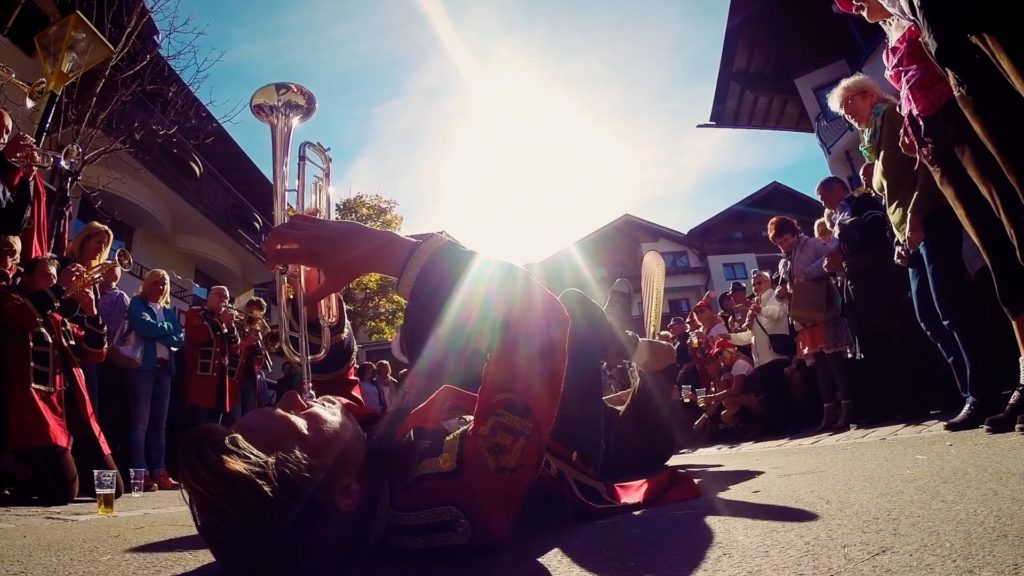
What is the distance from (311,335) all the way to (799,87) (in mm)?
14224

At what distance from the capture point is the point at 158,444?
4828mm

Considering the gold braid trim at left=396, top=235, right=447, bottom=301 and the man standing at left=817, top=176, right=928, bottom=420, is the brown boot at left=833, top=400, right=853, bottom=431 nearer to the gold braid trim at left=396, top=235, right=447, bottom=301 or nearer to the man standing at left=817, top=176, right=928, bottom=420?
the man standing at left=817, top=176, right=928, bottom=420

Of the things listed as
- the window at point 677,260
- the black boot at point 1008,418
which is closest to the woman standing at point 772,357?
the black boot at point 1008,418

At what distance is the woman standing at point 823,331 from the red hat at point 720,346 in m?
1.75

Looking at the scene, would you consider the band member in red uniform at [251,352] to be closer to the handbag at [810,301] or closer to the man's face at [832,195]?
the handbag at [810,301]

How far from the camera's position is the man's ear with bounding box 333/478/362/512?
43.5 inches

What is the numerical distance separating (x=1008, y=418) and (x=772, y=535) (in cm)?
217

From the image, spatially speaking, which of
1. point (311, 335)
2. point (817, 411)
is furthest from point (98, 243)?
point (817, 411)

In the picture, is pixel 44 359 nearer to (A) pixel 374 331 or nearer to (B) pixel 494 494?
(B) pixel 494 494

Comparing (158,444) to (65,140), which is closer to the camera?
(158,444)

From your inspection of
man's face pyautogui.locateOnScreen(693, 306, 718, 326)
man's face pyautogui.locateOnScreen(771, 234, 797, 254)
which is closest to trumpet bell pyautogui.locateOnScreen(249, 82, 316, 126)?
man's face pyautogui.locateOnScreen(771, 234, 797, 254)

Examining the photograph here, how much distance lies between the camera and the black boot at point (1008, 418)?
2.59 m

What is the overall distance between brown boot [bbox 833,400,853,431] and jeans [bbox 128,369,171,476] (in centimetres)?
563

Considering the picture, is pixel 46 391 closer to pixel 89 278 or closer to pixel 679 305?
pixel 89 278
